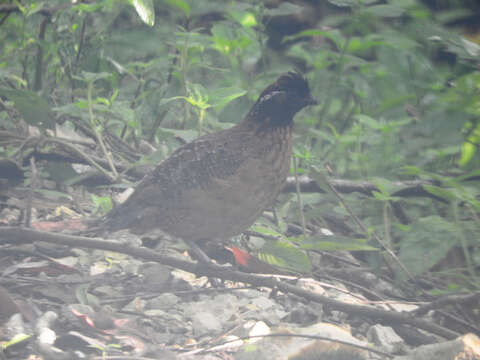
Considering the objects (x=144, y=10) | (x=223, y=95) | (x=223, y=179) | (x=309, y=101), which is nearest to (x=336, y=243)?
(x=223, y=179)

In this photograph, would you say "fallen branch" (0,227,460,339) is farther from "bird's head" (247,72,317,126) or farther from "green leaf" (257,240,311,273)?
"bird's head" (247,72,317,126)

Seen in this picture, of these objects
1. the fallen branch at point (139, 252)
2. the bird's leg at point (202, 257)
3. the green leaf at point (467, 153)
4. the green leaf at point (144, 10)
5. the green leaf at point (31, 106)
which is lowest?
the bird's leg at point (202, 257)

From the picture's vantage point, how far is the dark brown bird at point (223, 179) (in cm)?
257

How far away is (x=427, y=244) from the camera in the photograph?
2.28 m

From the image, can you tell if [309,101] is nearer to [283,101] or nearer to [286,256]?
[283,101]

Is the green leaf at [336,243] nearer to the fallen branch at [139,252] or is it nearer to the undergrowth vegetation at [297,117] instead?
the undergrowth vegetation at [297,117]

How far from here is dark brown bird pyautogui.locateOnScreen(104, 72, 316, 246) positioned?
257cm

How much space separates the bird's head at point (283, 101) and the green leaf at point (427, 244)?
34.7 inches

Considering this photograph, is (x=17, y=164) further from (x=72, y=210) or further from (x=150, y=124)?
(x=150, y=124)

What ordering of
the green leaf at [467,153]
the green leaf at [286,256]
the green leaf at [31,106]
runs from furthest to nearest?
1. the green leaf at [467,153]
2. the green leaf at [31,106]
3. the green leaf at [286,256]

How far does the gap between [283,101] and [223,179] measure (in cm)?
55

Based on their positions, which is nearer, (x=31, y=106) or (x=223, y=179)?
(x=223, y=179)

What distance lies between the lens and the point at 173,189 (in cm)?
267

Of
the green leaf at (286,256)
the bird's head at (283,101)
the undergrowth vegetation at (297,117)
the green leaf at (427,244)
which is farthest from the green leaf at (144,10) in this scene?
the green leaf at (427,244)
